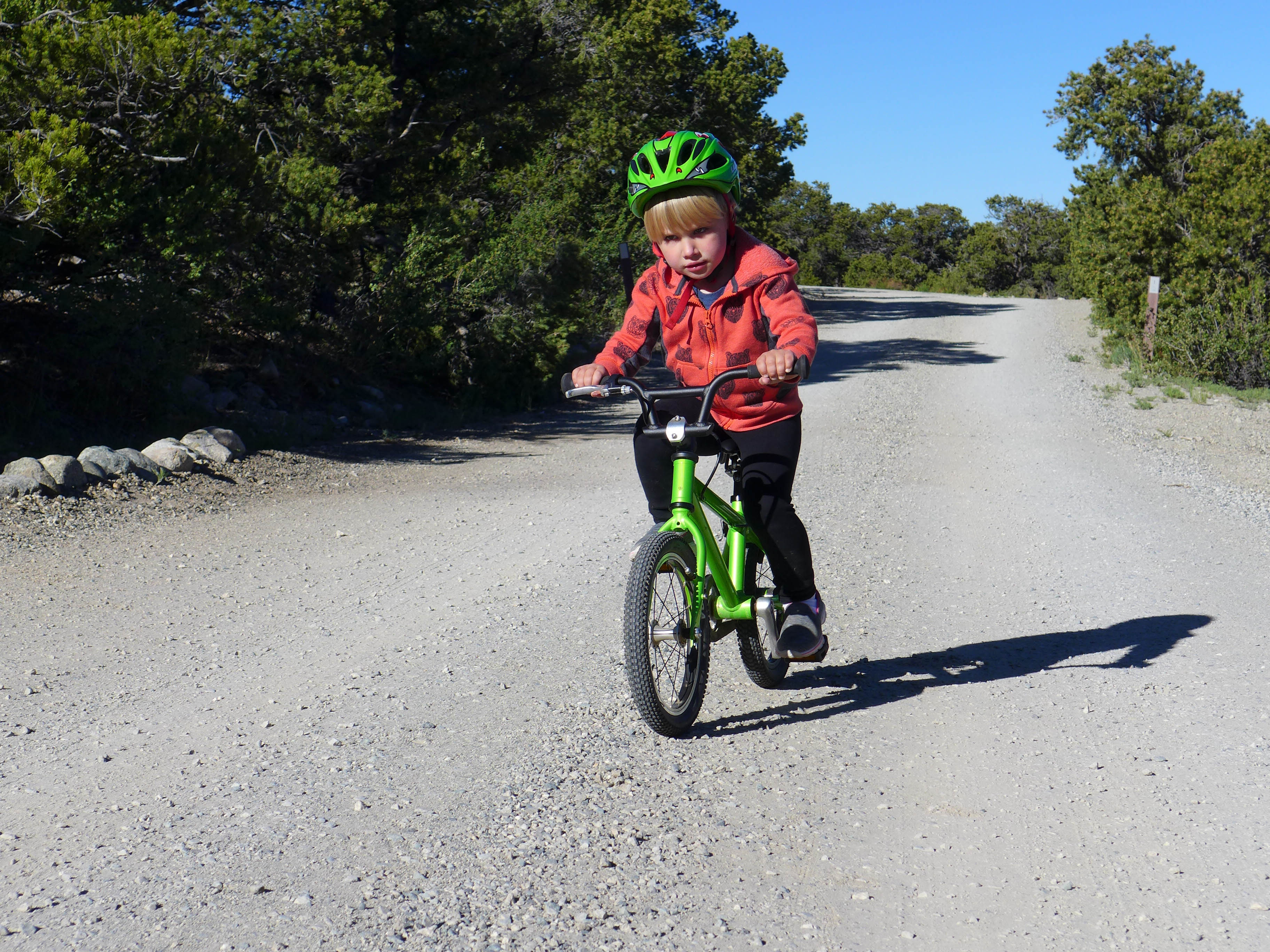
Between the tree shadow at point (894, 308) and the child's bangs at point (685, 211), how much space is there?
27.3 metres

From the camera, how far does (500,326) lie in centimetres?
1383

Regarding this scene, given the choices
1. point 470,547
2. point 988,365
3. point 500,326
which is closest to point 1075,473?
point 470,547

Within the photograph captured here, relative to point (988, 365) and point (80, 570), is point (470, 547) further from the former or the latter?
point (988, 365)

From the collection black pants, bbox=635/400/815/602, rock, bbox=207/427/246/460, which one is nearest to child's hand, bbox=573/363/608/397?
black pants, bbox=635/400/815/602

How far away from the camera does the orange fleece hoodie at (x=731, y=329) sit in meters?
3.52

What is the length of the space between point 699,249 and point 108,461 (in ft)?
19.5

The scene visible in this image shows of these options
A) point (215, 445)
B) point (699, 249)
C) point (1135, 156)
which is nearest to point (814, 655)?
point (699, 249)

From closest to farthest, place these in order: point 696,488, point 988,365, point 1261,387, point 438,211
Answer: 1. point 696,488
2. point 438,211
3. point 1261,387
4. point 988,365

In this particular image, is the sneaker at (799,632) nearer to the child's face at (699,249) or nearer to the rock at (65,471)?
the child's face at (699,249)

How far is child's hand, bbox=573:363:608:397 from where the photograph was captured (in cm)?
349

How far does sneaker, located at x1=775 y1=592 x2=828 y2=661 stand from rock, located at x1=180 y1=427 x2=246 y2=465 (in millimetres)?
6236

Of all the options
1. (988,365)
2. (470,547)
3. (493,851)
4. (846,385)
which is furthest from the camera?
(988,365)

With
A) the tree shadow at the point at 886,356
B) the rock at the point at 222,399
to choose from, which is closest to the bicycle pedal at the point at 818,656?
the rock at the point at 222,399

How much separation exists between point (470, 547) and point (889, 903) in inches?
179
